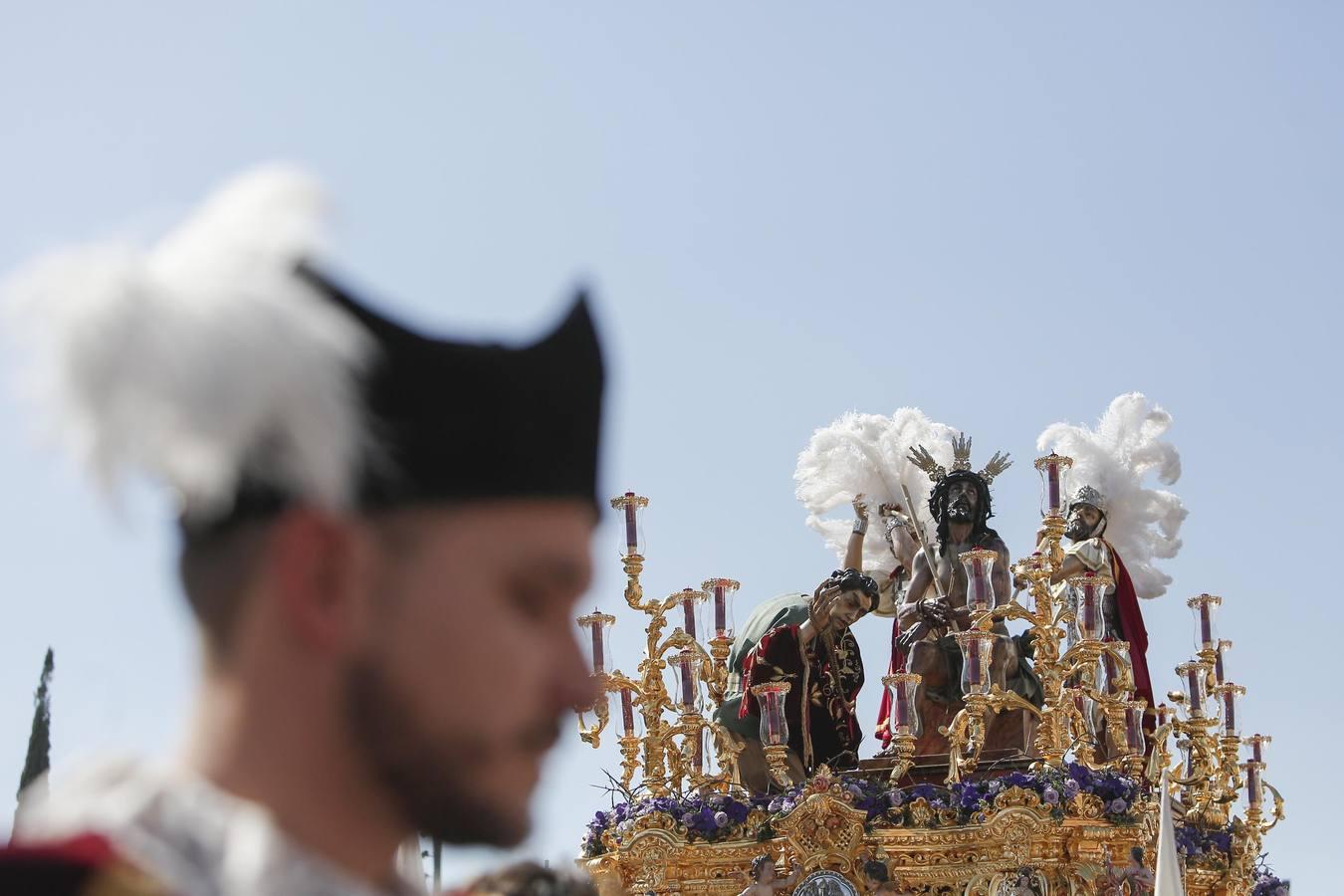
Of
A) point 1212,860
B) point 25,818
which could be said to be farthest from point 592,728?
point 25,818

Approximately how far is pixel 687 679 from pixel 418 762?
42.0 feet

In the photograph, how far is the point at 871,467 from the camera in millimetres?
17906

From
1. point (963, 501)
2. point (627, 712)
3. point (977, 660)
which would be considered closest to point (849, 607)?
point (963, 501)

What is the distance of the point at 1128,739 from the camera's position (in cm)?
1423

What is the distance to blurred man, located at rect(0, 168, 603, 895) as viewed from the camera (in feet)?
5.18

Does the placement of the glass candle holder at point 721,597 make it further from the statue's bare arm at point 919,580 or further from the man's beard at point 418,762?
the man's beard at point 418,762

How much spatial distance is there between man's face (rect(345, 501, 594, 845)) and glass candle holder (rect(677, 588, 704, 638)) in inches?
492

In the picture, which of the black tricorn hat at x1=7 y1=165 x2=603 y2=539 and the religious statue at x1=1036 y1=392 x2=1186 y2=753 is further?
the religious statue at x1=1036 y1=392 x2=1186 y2=753

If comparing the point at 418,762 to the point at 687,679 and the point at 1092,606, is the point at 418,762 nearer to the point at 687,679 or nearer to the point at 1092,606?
the point at 1092,606

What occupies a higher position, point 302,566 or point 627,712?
point 627,712

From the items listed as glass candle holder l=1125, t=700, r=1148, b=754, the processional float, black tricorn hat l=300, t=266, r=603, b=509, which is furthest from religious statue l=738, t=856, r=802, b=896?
black tricorn hat l=300, t=266, r=603, b=509

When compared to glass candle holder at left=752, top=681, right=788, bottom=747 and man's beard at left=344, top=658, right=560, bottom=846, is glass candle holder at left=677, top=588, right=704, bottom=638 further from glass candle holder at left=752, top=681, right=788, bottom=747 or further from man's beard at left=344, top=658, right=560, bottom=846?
man's beard at left=344, top=658, right=560, bottom=846

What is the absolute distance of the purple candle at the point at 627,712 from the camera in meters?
14.5

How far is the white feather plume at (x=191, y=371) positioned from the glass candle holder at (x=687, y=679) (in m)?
12.7
